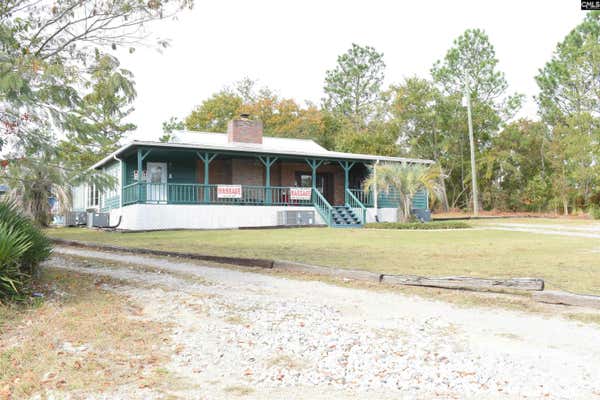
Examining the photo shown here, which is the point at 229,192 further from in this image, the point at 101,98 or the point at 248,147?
the point at 101,98

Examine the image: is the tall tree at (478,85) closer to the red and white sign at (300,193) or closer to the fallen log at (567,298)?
the red and white sign at (300,193)

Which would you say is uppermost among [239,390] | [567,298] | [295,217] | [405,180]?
[405,180]

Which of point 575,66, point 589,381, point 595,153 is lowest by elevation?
point 589,381

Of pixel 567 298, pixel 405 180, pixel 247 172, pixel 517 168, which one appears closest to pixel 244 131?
pixel 247 172

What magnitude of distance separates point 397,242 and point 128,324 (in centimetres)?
957

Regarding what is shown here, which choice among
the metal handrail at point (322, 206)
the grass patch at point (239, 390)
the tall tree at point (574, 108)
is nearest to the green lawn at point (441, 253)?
the grass patch at point (239, 390)

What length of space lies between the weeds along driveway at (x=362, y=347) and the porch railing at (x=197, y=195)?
542 inches

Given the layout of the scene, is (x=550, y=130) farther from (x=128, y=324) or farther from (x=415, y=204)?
(x=128, y=324)

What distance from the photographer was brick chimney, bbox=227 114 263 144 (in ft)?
83.3

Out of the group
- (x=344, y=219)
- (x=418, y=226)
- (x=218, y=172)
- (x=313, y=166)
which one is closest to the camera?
(x=418, y=226)

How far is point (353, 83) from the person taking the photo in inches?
1805

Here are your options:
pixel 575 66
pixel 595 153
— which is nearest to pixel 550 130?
pixel 575 66

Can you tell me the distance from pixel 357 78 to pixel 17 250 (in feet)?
138

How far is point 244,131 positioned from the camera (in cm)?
2570
